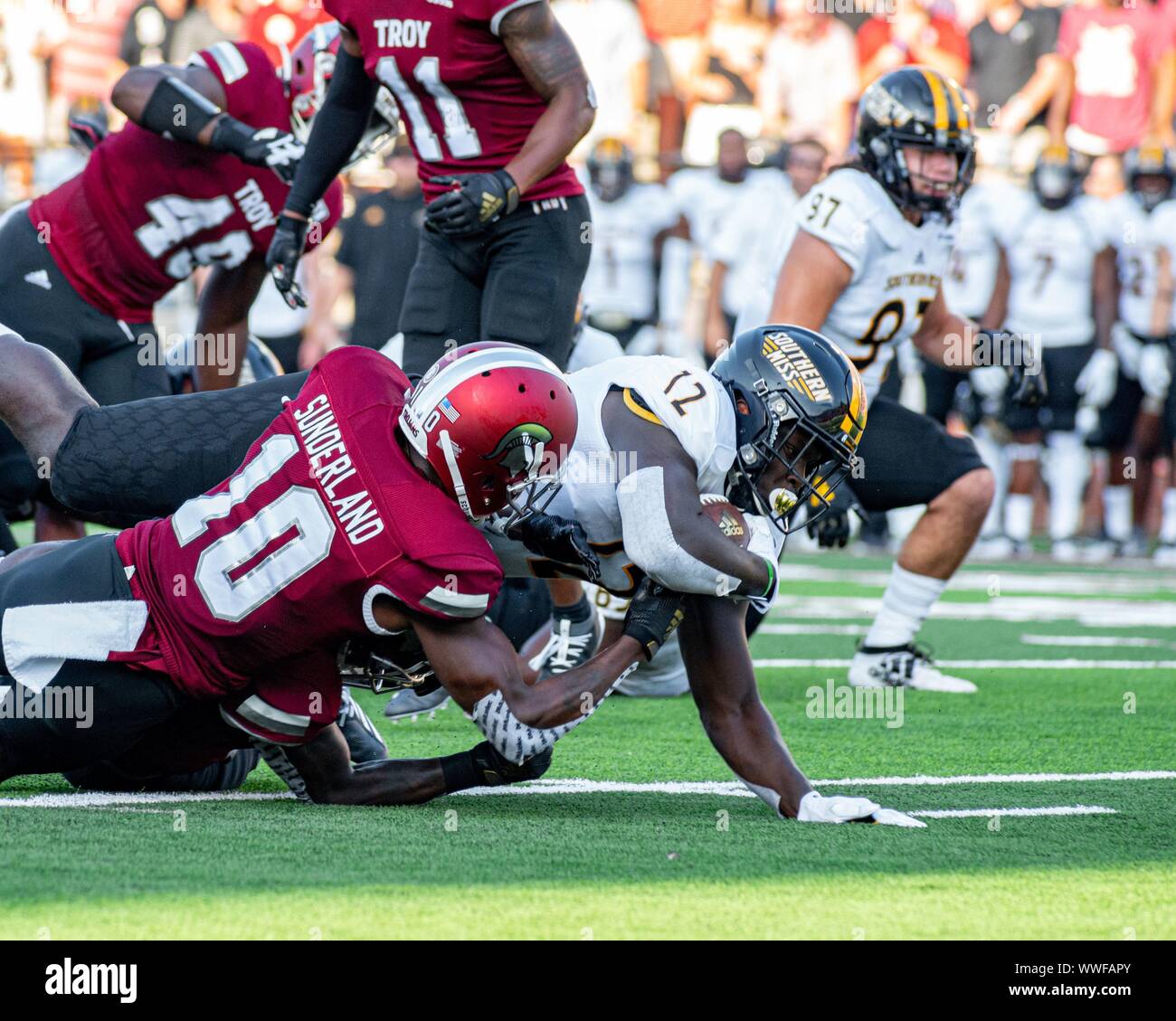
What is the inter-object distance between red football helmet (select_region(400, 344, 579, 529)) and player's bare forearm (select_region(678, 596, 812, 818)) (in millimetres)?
528

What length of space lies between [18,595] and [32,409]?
0.79 metres

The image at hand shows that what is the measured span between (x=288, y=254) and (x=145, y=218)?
65 cm

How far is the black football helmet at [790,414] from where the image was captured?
4.06m


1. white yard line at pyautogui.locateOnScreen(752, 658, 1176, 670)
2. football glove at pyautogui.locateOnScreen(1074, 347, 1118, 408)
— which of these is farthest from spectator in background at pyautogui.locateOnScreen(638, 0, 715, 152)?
white yard line at pyautogui.locateOnScreen(752, 658, 1176, 670)

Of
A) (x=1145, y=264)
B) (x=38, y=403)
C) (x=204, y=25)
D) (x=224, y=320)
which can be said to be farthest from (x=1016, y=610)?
(x=204, y=25)

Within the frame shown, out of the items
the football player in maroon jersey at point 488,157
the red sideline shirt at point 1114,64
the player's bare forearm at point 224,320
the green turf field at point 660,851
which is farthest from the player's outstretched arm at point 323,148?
the red sideline shirt at point 1114,64

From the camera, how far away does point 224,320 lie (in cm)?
663

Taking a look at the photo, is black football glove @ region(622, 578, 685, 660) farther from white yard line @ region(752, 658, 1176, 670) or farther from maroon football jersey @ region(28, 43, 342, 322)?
white yard line @ region(752, 658, 1176, 670)

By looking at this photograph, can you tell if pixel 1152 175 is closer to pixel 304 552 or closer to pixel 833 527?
pixel 833 527

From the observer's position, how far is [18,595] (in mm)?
3875

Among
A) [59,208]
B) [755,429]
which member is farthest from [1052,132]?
[755,429]

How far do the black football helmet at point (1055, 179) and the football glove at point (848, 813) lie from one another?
9530 millimetres

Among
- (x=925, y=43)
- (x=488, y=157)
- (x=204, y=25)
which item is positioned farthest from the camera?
(x=925, y=43)
